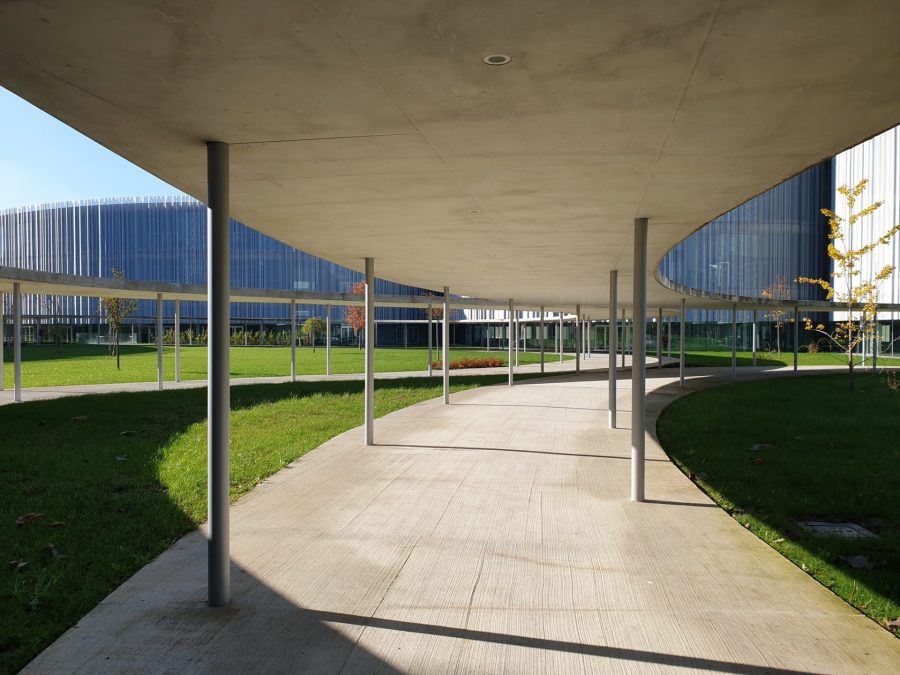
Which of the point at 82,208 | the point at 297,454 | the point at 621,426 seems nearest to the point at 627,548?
the point at 297,454

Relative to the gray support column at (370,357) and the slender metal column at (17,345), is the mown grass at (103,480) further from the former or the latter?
the slender metal column at (17,345)

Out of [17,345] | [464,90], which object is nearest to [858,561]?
[464,90]

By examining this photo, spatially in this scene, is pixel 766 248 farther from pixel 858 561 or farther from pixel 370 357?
pixel 858 561

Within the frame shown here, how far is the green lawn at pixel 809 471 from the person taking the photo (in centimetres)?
543

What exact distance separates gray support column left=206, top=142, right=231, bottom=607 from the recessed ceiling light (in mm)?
2216

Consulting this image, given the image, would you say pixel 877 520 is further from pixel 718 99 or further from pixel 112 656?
pixel 112 656

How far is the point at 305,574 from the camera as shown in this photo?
4977mm

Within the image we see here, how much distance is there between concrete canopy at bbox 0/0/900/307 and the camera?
2.71 m

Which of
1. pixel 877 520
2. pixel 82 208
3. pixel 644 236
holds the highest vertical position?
pixel 82 208

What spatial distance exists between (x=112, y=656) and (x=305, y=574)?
1.51 m

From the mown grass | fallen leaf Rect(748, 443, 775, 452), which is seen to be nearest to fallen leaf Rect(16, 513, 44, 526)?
the mown grass

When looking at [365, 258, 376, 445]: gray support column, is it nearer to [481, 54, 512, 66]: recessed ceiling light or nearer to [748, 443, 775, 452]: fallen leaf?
[748, 443, 775, 452]: fallen leaf

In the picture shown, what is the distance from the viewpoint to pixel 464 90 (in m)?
3.46

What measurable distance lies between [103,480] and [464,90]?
7.08m
